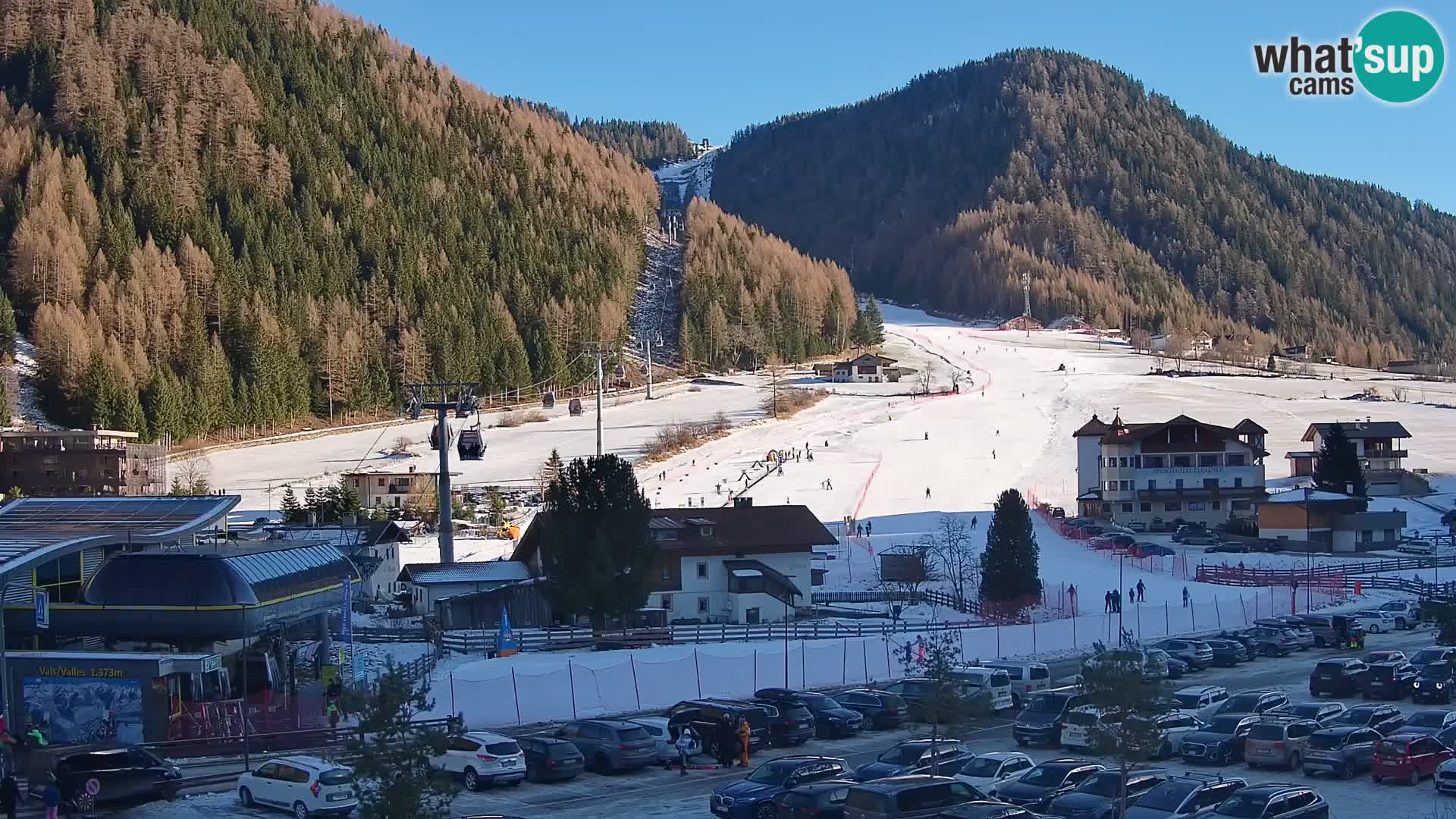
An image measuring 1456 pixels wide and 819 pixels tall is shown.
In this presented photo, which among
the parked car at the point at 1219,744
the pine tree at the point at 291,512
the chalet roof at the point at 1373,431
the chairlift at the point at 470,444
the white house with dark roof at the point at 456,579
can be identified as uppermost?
the chalet roof at the point at 1373,431

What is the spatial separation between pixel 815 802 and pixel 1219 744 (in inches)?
299

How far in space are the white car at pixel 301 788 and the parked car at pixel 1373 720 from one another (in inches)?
583

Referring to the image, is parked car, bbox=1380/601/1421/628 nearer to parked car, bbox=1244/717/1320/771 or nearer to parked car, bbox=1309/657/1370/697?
parked car, bbox=1309/657/1370/697

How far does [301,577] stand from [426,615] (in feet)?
31.6

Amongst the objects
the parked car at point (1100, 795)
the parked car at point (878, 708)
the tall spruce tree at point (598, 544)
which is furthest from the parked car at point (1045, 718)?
the tall spruce tree at point (598, 544)

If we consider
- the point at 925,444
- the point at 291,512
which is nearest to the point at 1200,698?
the point at 291,512

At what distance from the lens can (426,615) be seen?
38.3 metres

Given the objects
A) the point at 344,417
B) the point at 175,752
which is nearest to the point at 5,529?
the point at 175,752

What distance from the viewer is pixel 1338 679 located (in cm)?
2844

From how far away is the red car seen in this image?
69.1 feet

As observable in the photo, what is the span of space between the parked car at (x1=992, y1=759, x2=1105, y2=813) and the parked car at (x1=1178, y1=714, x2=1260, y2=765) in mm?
3367

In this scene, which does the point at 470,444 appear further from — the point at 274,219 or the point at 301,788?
the point at 274,219

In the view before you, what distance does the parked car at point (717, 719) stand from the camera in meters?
24.2

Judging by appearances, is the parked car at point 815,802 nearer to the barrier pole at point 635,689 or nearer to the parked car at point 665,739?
the parked car at point 665,739
